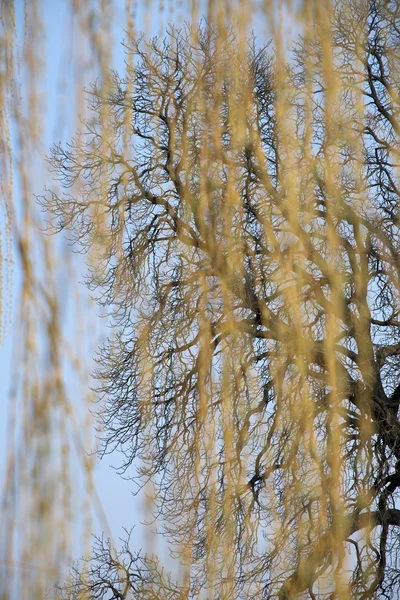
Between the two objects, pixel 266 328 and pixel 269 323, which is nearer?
pixel 269 323

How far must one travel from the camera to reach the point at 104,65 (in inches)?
40.1

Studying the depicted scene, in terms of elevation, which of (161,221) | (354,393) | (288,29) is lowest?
(288,29)

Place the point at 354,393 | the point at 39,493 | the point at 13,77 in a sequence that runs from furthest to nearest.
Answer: the point at 354,393 → the point at 13,77 → the point at 39,493

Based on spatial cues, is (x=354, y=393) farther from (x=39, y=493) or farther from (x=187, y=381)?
(x=39, y=493)

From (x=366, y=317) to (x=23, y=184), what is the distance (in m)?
3.08

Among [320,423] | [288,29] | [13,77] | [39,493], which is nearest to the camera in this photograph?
[39,493]

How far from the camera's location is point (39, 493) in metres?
0.84

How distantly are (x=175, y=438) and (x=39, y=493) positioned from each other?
3317 mm

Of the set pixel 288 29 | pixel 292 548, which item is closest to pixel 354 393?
pixel 292 548

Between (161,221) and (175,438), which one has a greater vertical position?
(161,221)

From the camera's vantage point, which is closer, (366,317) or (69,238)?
(69,238)

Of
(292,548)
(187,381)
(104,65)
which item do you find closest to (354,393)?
(292,548)

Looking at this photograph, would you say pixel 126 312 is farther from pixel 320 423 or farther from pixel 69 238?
pixel 69 238

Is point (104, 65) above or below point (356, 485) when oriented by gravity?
below
